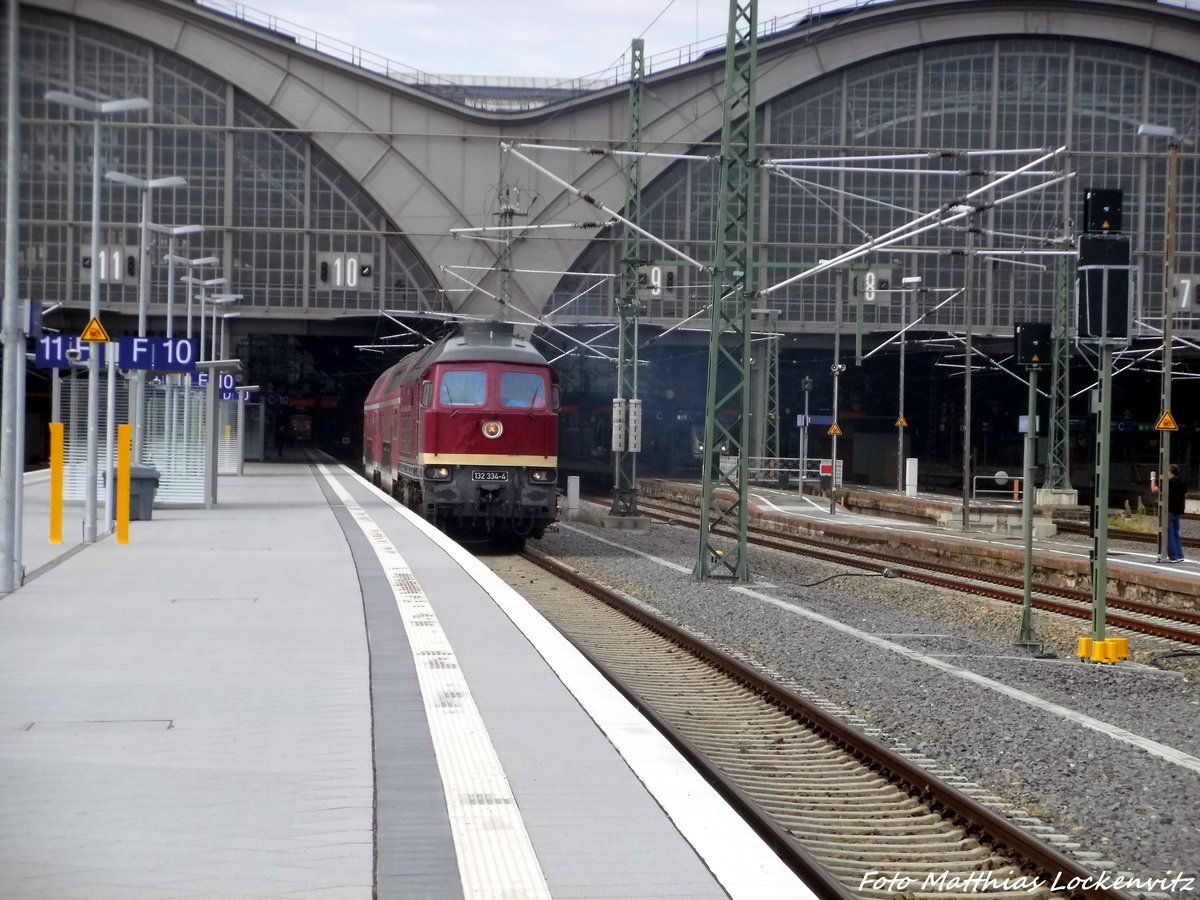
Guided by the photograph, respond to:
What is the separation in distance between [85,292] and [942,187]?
115ft

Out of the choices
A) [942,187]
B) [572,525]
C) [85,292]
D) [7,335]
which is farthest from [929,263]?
[7,335]

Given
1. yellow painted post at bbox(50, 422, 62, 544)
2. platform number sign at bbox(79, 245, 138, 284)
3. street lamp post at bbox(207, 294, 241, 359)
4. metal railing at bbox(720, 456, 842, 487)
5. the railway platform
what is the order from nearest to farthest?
the railway platform → yellow painted post at bbox(50, 422, 62, 544) → street lamp post at bbox(207, 294, 241, 359) → platform number sign at bbox(79, 245, 138, 284) → metal railing at bbox(720, 456, 842, 487)

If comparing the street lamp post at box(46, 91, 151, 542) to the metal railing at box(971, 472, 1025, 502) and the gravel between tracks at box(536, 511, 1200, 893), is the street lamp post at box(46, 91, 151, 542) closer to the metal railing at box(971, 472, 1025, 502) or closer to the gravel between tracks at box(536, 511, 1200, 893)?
the gravel between tracks at box(536, 511, 1200, 893)

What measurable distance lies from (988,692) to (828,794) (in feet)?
14.0

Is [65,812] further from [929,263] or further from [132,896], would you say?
[929,263]

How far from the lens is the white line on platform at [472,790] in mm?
5309

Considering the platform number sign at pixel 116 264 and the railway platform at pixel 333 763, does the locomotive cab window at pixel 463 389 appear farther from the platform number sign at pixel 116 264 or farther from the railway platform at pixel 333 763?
the platform number sign at pixel 116 264

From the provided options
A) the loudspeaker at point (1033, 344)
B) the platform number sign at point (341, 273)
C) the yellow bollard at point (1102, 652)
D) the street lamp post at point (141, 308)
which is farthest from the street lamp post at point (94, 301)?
the platform number sign at point (341, 273)

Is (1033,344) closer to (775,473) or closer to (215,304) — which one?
(215,304)

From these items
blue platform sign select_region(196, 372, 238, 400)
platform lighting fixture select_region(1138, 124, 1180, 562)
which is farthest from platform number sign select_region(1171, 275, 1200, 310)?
blue platform sign select_region(196, 372, 238, 400)

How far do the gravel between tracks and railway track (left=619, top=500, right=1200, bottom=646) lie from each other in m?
0.54

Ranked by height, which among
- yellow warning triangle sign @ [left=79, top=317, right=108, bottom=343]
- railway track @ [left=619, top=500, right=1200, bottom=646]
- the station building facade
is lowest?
railway track @ [left=619, top=500, right=1200, bottom=646]

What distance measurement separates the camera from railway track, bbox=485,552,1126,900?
22.0 ft

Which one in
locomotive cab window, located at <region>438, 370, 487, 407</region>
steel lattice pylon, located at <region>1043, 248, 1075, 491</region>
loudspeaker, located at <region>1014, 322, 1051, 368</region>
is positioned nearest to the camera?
loudspeaker, located at <region>1014, 322, 1051, 368</region>
